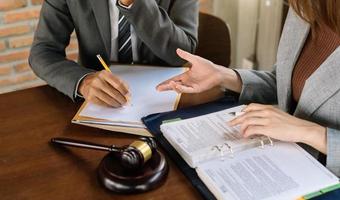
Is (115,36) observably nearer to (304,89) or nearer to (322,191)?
(304,89)

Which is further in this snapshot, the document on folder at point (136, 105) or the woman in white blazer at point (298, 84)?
the document on folder at point (136, 105)

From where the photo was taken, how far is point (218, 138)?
896 millimetres

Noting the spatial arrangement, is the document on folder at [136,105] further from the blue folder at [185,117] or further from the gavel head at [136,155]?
the gavel head at [136,155]

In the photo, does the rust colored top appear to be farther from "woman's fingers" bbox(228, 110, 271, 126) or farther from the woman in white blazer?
"woman's fingers" bbox(228, 110, 271, 126)

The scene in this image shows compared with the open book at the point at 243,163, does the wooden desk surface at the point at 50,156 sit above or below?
below

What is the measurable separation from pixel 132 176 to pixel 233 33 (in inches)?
79.0

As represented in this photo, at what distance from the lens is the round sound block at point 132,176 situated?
0.79m

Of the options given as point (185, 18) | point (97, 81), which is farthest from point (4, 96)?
point (185, 18)

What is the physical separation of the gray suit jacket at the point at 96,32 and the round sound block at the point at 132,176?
0.42 metres

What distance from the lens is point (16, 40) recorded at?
2.25 metres

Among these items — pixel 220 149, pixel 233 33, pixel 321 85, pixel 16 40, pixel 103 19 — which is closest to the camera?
pixel 220 149

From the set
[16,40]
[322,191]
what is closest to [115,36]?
[322,191]

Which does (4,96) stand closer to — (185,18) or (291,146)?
(185,18)

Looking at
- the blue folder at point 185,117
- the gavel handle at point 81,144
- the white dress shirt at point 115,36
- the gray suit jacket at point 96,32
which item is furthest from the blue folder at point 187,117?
the white dress shirt at point 115,36
